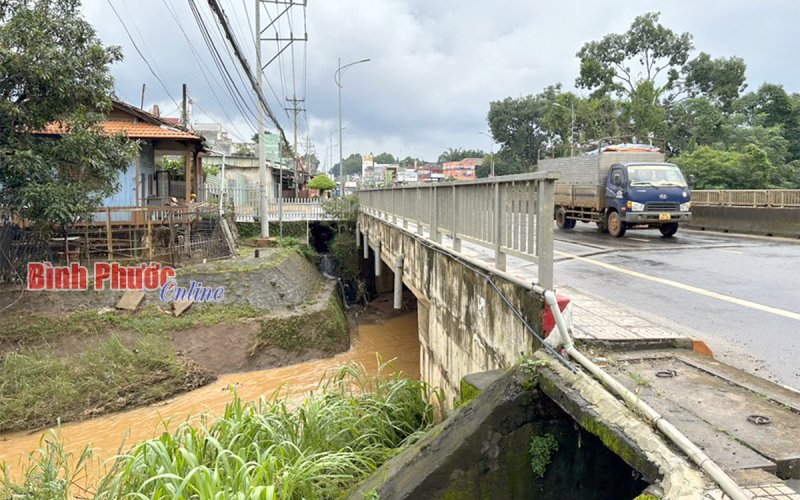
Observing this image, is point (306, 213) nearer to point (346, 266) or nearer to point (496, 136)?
point (346, 266)

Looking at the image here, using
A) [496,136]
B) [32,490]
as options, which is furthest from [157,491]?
[496,136]

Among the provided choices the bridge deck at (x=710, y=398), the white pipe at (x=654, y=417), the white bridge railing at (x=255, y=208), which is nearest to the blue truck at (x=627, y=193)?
the bridge deck at (x=710, y=398)

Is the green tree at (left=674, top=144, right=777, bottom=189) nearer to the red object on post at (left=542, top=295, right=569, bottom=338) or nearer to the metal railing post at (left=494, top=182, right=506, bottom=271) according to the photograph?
the metal railing post at (left=494, top=182, right=506, bottom=271)

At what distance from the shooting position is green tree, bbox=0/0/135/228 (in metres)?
12.5

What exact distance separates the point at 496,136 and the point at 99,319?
2500 inches

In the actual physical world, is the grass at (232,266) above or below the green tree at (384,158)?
below

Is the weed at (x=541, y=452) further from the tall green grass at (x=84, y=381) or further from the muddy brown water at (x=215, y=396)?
the tall green grass at (x=84, y=381)

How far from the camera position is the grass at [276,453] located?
14.9ft

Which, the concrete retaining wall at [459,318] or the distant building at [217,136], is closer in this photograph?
the concrete retaining wall at [459,318]

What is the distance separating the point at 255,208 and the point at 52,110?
541 inches

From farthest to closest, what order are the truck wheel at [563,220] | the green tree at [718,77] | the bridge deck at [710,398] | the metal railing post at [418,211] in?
the green tree at [718,77] < the truck wheel at [563,220] < the metal railing post at [418,211] < the bridge deck at [710,398]

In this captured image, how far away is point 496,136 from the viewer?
72125 mm

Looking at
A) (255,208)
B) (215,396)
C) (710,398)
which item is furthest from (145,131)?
(710,398)

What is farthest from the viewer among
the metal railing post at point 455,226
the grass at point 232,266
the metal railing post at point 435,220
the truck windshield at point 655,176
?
the grass at point 232,266
